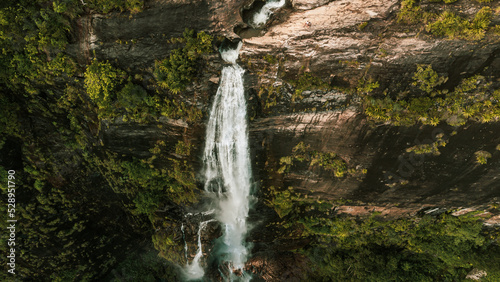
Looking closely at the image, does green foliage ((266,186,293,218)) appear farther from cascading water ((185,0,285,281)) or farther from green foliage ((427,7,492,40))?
green foliage ((427,7,492,40))

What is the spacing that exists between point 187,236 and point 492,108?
560 inches

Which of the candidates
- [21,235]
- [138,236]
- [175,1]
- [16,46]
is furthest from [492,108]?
[21,235]

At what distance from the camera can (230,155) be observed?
36.6ft

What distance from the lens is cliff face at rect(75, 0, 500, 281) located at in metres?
7.86

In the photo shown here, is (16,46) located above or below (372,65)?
above

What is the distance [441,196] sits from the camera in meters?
10.0

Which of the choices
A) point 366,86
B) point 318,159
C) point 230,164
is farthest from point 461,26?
point 230,164

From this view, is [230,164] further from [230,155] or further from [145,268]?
[145,268]

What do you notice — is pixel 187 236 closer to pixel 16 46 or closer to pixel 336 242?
pixel 336 242

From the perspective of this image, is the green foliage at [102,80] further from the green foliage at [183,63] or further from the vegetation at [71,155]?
the green foliage at [183,63]

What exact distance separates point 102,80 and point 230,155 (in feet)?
19.4

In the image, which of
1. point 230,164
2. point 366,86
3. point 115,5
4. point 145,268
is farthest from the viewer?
point 145,268

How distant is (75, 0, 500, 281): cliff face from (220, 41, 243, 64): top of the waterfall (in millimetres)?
352

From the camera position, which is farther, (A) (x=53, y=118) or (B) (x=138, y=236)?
(B) (x=138, y=236)
